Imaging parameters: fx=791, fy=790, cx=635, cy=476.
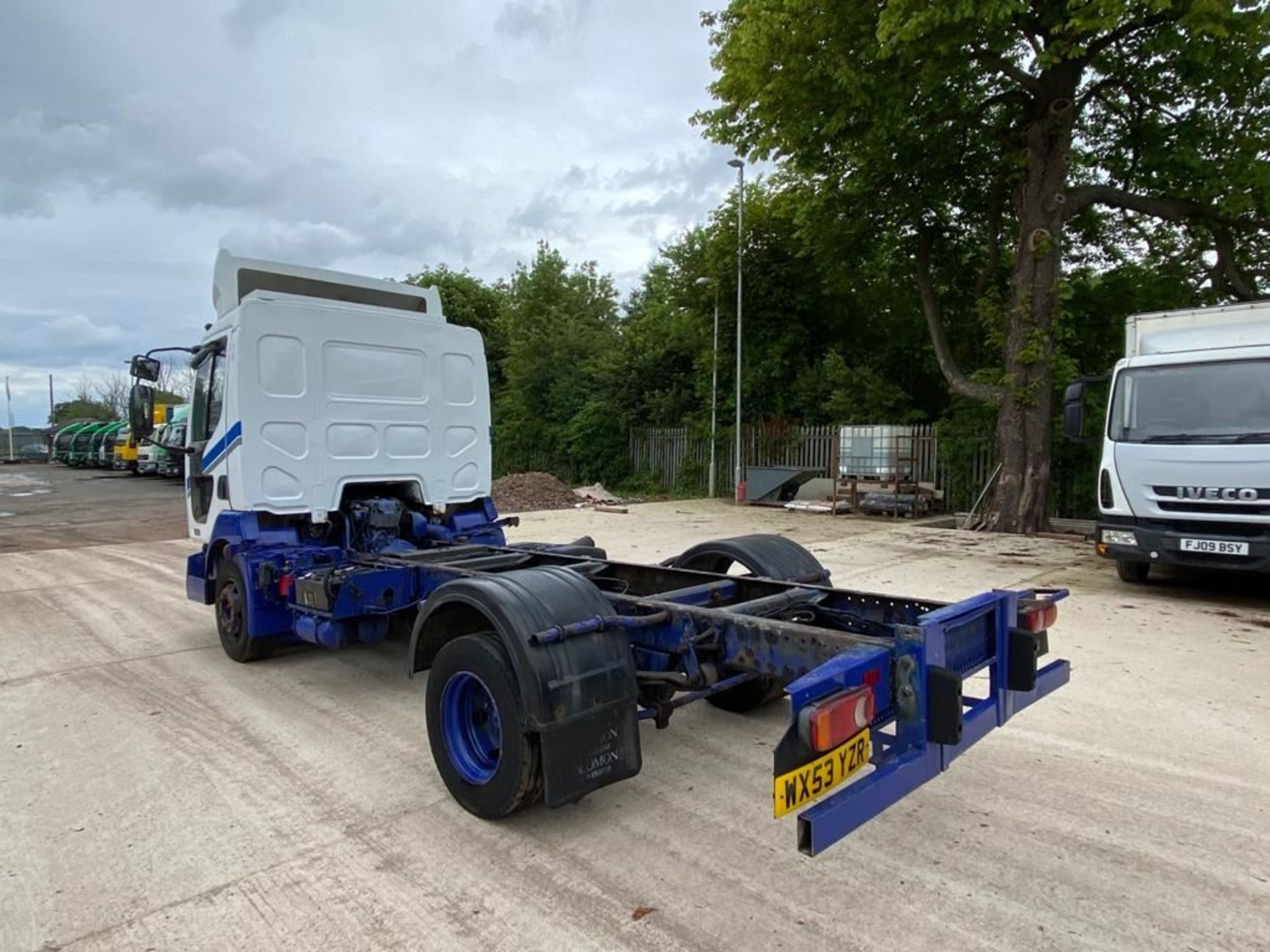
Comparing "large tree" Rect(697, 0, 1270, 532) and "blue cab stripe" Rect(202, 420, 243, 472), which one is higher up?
"large tree" Rect(697, 0, 1270, 532)

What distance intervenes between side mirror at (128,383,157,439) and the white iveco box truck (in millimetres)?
9271

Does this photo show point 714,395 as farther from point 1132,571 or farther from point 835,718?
point 835,718

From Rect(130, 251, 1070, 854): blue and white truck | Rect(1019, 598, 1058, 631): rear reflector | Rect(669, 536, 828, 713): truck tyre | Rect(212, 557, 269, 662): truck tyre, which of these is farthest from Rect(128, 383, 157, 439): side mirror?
Rect(1019, 598, 1058, 631): rear reflector

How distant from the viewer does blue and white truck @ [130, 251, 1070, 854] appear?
2.71 meters

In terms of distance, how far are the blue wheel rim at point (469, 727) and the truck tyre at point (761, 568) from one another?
1.41m

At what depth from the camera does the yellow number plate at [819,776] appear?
7.70 feet

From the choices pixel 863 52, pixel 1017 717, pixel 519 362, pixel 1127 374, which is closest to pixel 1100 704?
pixel 1017 717

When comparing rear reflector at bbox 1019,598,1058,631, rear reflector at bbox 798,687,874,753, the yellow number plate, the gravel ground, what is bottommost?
the gravel ground

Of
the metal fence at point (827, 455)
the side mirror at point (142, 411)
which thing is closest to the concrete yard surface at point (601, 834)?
the side mirror at point (142, 411)

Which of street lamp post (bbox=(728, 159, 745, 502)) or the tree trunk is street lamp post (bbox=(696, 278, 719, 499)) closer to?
street lamp post (bbox=(728, 159, 745, 502))

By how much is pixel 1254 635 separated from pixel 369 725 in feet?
23.3

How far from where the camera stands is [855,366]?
20297 mm

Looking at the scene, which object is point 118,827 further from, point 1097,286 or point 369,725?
point 1097,286

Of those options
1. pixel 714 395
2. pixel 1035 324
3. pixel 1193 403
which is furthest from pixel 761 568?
pixel 714 395
